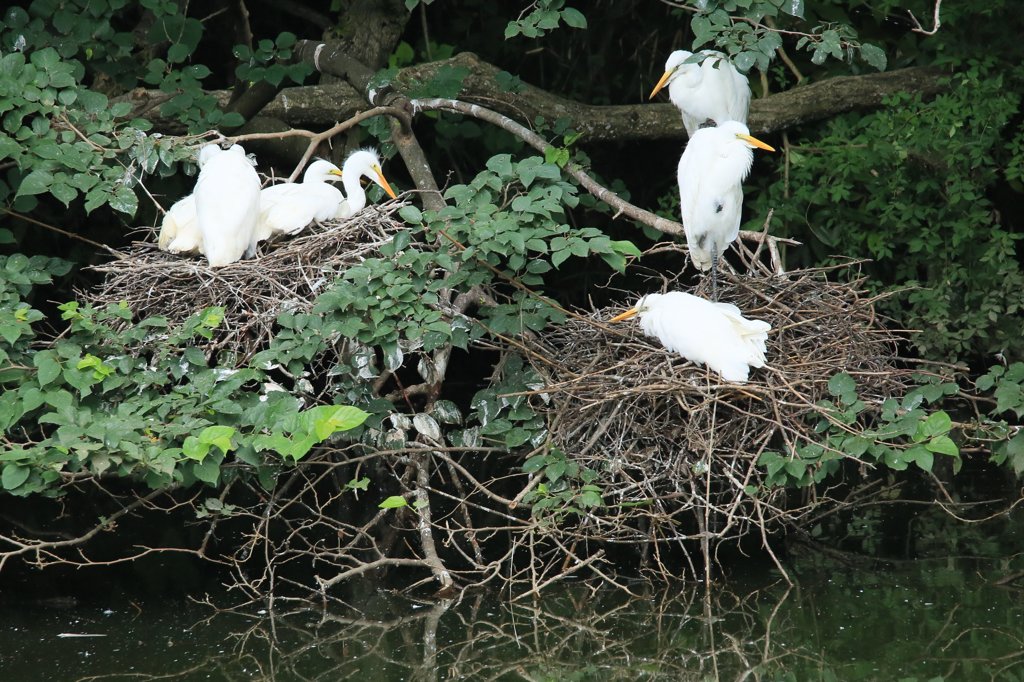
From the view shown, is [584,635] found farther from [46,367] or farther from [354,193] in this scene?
[354,193]

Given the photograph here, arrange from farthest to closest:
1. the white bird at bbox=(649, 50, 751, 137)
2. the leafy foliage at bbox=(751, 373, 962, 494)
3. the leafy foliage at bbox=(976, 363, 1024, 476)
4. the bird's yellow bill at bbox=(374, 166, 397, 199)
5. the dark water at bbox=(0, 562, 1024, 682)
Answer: the white bird at bbox=(649, 50, 751, 137) → the bird's yellow bill at bbox=(374, 166, 397, 199) → the leafy foliage at bbox=(976, 363, 1024, 476) → the leafy foliage at bbox=(751, 373, 962, 494) → the dark water at bbox=(0, 562, 1024, 682)

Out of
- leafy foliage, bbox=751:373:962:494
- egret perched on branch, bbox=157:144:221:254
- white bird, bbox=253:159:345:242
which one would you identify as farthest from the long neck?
leafy foliage, bbox=751:373:962:494

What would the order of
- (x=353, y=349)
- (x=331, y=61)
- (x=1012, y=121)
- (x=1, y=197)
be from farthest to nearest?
(x=1012, y=121) → (x=331, y=61) → (x=1, y=197) → (x=353, y=349)

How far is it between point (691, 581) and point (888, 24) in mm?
3609

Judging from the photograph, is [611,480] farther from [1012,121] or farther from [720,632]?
[1012,121]

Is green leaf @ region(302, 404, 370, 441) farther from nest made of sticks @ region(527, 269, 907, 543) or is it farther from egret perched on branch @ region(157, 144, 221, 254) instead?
egret perched on branch @ region(157, 144, 221, 254)

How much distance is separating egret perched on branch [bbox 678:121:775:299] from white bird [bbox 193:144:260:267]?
5.25 feet

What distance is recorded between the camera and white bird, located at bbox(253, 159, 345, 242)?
4.59 m

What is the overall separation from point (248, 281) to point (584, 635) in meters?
1.63

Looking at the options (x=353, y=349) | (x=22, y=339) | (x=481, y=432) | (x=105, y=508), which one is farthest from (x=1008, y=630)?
(x=105, y=508)

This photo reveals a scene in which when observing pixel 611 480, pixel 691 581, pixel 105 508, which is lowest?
pixel 105 508

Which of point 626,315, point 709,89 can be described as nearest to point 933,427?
point 626,315

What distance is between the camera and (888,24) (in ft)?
21.6

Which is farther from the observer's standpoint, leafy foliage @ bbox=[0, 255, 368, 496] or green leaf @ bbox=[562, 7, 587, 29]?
green leaf @ bbox=[562, 7, 587, 29]
